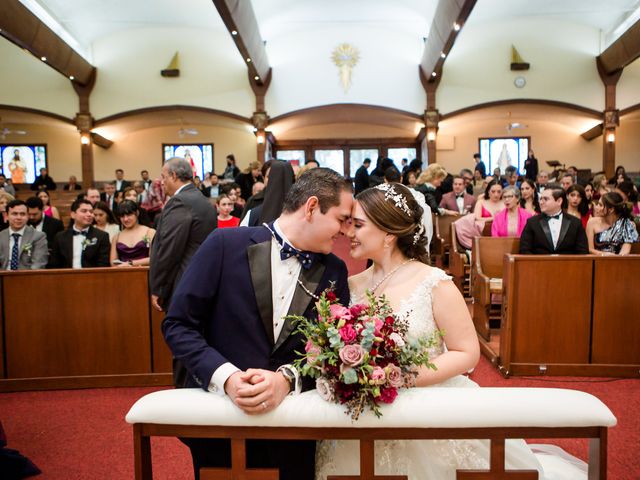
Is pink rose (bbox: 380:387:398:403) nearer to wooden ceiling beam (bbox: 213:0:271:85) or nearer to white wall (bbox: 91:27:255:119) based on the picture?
wooden ceiling beam (bbox: 213:0:271:85)

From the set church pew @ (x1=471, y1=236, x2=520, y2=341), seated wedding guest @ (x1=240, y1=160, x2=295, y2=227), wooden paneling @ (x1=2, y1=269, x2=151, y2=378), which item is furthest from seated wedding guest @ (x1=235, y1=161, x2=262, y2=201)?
seated wedding guest @ (x1=240, y1=160, x2=295, y2=227)

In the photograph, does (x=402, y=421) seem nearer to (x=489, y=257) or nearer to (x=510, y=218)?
(x=489, y=257)

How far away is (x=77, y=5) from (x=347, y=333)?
49.0 ft

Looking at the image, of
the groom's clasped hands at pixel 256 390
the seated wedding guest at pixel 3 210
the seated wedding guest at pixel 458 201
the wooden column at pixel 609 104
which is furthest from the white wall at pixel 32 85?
the groom's clasped hands at pixel 256 390

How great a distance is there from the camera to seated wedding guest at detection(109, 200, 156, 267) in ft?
17.3

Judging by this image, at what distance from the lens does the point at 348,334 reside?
139 cm

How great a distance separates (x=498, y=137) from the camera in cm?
1786

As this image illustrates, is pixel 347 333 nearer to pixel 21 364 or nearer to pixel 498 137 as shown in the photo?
pixel 21 364

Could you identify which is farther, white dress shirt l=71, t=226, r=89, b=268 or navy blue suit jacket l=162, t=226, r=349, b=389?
Result: white dress shirt l=71, t=226, r=89, b=268

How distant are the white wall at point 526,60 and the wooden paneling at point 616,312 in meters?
12.2

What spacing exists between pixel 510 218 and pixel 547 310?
2180 mm

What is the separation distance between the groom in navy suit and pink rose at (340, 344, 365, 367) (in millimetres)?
292

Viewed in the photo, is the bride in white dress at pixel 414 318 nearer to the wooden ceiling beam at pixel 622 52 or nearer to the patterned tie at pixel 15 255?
the patterned tie at pixel 15 255

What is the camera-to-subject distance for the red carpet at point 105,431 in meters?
2.94
